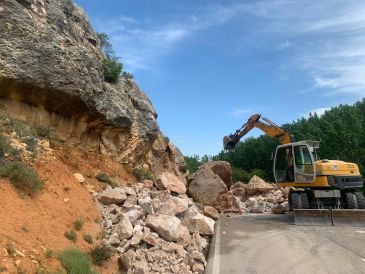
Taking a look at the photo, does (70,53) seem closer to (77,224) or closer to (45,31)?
(45,31)

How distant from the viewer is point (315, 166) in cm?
1842

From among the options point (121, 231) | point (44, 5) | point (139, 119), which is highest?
point (44, 5)

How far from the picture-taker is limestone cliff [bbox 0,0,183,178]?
46.5 ft

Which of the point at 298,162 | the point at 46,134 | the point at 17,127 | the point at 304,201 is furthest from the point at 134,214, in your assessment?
the point at 298,162

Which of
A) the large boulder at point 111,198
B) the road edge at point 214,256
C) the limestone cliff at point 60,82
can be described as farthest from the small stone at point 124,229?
the limestone cliff at point 60,82

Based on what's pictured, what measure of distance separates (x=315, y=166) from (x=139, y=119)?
1024 cm

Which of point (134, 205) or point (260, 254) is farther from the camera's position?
point (134, 205)

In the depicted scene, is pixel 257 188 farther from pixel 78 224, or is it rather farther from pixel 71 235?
pixel 71 235

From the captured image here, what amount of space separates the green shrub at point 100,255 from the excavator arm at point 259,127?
14.4 metres

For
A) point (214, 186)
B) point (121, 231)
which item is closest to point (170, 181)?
point (214, 186)

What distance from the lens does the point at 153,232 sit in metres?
11.6

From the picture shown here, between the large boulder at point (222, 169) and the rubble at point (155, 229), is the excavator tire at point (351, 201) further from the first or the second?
the large boulder at point (222, 169)

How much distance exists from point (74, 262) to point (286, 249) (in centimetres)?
680

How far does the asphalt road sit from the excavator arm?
20.1 ft
